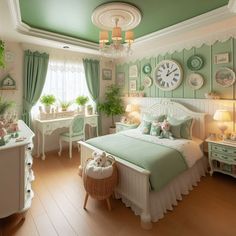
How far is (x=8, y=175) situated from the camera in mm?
1821

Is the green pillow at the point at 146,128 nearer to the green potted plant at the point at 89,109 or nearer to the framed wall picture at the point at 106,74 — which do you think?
the green potted plant at the point at 89,109

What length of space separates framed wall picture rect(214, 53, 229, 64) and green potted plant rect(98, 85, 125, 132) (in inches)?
104

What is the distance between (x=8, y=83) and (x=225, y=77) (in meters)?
4.27

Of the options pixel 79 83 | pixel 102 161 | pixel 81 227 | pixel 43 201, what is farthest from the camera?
pixel 79 83

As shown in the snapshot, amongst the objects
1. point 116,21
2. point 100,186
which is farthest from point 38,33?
point 100,186

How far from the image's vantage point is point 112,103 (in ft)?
16.6

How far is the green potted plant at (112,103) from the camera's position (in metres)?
4.98

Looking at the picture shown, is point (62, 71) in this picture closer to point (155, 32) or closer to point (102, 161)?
point (155, 32)

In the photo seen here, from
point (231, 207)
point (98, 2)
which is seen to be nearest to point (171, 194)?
point (231, 207)

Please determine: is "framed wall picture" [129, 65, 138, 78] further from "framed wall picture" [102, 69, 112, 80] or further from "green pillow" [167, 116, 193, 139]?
"green pillow" [167, 116, 193, 139]

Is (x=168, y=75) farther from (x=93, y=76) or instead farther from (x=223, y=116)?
(x=93, y=76)

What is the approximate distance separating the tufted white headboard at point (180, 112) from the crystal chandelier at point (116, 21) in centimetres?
171

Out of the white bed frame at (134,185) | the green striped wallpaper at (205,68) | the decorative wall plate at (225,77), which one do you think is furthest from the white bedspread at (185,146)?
the decorative wall plate at (225,77)

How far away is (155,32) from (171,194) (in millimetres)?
2912
